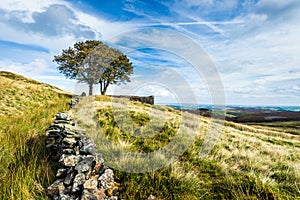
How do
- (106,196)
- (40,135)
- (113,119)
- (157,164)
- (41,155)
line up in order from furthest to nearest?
(113,119) < (40,135) < (41,155) < (157,164) < (106,196)

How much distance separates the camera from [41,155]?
5.14 metres

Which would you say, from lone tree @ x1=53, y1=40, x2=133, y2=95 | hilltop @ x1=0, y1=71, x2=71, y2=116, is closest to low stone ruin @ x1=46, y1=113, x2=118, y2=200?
hilltop @ x1=0, y1=71, x2=71, y2=116

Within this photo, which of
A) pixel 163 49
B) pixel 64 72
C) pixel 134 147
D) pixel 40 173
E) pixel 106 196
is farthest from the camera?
pixel 64 72

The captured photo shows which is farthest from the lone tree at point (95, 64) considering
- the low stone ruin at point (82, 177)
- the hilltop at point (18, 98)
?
the low stone ruin at point (82, 177)

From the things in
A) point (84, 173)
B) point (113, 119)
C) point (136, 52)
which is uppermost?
point (136, 52)

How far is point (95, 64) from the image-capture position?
29.0 meters

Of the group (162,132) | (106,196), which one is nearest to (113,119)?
(162,132)

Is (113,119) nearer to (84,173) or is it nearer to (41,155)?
(41,155)

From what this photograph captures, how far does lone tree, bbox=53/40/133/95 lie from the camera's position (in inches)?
1133

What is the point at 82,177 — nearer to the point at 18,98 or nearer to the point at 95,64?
the point at 18,98

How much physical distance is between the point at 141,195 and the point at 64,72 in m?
34.9

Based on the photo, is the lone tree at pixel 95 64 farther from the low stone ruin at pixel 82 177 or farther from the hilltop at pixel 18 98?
the low stone ruin at pixel 82 177

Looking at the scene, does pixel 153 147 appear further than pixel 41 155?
Yes

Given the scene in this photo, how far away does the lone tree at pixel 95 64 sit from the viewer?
28.8m
